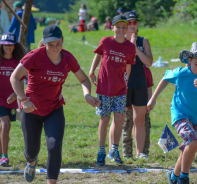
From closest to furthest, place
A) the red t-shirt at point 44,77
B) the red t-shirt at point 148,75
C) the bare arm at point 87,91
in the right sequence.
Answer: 1. the red t-shirt at point 44,77
2. the bare arm at point 87,91
3. the red t-shirt at point 148,75

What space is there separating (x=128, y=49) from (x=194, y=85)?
1.32 m

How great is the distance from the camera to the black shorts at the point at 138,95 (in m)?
5.38

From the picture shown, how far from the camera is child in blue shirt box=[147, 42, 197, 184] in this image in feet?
13.3

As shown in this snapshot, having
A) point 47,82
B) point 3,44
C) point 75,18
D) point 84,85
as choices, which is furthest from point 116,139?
point 75,18

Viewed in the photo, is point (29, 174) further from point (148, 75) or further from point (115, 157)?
point (148, 75)

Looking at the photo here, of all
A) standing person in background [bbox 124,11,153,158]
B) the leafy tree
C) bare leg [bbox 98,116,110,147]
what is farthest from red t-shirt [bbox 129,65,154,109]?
the leafy tree

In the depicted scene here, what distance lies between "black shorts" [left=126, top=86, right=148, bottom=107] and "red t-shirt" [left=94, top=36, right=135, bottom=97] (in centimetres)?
31

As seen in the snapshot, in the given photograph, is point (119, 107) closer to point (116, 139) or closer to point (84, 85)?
point (116, 139)

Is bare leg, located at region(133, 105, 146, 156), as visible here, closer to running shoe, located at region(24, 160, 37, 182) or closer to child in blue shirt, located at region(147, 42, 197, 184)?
child in blue shirt, located at region(147, 42, 197, 184)

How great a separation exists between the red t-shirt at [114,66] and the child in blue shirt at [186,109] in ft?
3.11

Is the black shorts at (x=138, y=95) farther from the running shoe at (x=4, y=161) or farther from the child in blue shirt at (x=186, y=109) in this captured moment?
the running shoe at (x=4, y=161)

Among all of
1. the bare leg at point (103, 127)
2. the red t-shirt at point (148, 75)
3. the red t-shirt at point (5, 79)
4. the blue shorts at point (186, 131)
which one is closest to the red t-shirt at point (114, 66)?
the bare leg at point (103, 127)

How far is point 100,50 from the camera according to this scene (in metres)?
5.20

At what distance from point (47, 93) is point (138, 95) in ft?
5.93
